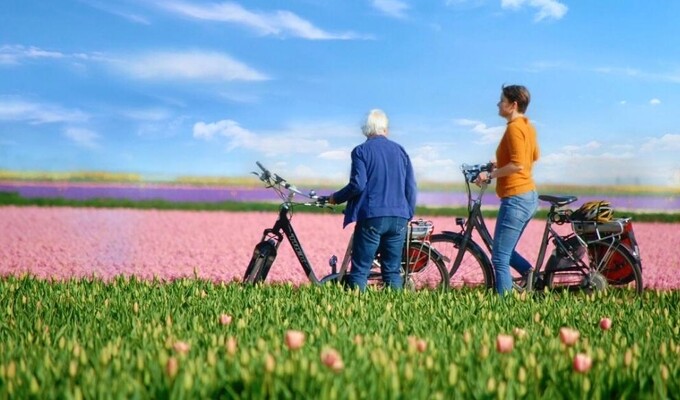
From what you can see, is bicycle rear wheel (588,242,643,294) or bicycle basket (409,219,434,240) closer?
bicycle basket (409,219,434,240)

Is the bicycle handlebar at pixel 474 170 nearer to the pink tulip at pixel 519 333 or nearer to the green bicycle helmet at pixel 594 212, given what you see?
the green bicycle helmet at pixel 594 212

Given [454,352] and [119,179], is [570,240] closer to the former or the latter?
[454,352]

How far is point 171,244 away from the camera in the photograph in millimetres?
15445

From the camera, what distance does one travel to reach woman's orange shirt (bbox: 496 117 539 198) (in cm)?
755

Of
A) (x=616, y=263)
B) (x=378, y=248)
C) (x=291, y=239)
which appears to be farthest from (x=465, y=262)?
(x=291, y=239)

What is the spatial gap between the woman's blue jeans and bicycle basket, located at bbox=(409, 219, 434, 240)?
0.73 m

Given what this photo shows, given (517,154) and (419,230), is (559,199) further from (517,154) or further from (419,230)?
(419,230)

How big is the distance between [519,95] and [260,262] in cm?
286

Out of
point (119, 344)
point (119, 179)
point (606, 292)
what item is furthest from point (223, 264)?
point (119, 179)

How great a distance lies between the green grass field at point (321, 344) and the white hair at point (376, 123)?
4.68ft

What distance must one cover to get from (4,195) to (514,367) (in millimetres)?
27560

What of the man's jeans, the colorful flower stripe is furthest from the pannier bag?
the colorful flower stripe

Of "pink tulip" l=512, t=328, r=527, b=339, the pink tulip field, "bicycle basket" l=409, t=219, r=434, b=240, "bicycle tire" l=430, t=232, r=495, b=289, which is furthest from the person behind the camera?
the pink tulip field

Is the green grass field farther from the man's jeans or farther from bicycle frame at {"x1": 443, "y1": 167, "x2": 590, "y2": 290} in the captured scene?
bicycle frame at {"x1": 443, "y1": 167, "x2": 590, "y2": 290}
